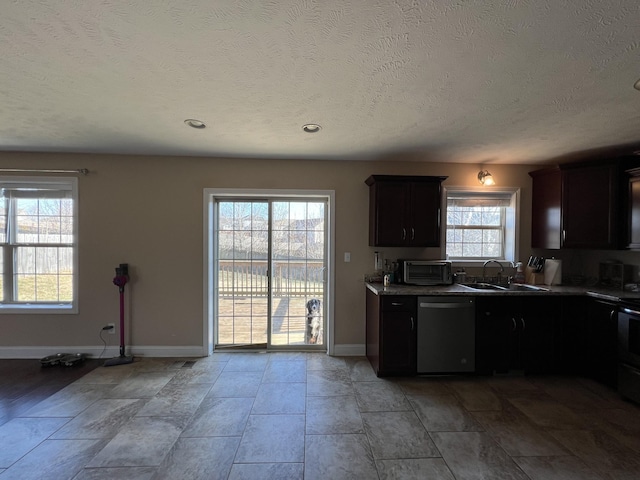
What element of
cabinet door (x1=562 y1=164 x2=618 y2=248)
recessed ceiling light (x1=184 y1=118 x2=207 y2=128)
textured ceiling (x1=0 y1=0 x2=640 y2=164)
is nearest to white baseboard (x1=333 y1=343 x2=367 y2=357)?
textured ceiling (x1=0 y1=0 x2=640 y2=164)

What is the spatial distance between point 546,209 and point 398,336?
2.47 m

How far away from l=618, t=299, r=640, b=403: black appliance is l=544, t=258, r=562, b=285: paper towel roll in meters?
0.78

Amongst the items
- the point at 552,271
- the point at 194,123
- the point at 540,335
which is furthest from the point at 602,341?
the point at 194,123

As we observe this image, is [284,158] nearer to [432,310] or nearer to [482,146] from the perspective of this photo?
[482,146]

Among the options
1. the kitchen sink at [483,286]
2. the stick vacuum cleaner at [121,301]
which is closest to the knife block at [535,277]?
the kitchen sink at [483,286]

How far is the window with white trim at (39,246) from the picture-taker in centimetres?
345

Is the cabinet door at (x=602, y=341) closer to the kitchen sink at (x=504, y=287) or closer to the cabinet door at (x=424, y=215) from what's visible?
the kitchen sink at (x=504, y=287)

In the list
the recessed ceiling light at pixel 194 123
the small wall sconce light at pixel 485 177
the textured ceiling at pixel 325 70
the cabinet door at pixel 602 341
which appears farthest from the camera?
the small wall sconce light at pixel 485 177

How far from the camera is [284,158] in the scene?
140 inches

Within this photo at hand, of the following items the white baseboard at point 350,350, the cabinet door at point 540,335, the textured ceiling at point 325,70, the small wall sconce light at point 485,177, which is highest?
the textured ceiling at point 325,70

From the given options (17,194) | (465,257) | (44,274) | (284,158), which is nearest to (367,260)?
(465,257)

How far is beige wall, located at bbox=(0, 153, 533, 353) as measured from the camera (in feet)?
11.3

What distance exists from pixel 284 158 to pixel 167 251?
73.1 inches

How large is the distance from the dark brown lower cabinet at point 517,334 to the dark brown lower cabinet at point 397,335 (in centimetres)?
71
